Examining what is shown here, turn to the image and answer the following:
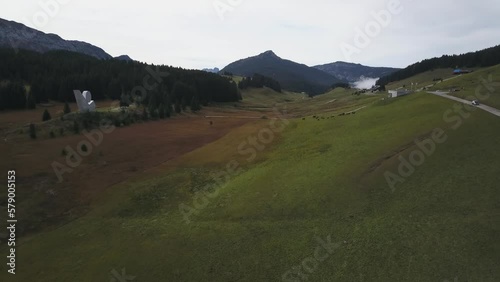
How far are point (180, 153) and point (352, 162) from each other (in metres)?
31.6

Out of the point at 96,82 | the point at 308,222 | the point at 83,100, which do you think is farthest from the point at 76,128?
the point at 96,82

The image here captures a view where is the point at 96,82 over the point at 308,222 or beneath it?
over

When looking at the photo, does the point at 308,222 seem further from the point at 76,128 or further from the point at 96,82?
the point at 96,82

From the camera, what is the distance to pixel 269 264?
26.1m

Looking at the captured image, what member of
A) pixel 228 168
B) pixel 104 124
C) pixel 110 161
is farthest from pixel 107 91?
pixel 228 168

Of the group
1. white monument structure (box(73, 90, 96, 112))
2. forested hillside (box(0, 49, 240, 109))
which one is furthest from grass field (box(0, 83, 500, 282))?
forested hillside (box(0, 49, 240, 109))

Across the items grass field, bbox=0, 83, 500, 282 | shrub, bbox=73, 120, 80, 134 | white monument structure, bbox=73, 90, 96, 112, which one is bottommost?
grass field, bbox=0, 83, 500, 282

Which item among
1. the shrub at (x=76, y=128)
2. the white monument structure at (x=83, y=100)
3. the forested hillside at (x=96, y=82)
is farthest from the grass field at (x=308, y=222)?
the forested hillside at (x=96, y=82)

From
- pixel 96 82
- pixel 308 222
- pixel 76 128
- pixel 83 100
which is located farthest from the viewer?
Answer: pixel 96 82

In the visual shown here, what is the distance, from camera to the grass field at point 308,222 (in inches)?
995

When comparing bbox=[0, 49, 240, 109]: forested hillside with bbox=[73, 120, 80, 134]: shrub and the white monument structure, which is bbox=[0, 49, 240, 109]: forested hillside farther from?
bbox=[73, 120, 80, 134]: shrub

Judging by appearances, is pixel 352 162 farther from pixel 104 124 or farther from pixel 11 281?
pixel 104 124

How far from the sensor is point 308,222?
30609 millimetres

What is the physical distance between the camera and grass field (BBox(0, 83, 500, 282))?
25.3m
